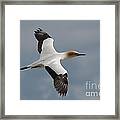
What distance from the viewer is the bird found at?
3.96ft

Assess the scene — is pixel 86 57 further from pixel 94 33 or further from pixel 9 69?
pixel 9 69

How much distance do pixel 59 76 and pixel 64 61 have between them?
0.08m

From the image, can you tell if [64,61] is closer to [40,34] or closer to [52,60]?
[52,60]

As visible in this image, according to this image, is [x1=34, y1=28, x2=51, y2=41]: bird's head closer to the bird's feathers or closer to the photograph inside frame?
the photograph inside frame

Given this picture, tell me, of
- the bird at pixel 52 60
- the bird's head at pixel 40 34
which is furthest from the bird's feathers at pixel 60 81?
the bird's head at pixel 40 34

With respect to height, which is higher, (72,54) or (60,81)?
(72,54)

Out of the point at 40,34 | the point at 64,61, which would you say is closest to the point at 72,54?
the point at 64,61

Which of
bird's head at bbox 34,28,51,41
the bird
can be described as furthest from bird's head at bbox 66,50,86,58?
bird's head at bbox 34,28,51,41

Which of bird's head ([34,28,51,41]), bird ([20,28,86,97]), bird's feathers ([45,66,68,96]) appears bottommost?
bird's feathers ([45,66,68,96])

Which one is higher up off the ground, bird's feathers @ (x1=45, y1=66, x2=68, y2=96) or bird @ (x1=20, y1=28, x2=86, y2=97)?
bird @ (x1=20, y1=28, x2=86, y2=97)

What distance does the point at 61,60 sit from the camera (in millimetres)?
1214

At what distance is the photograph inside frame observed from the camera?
1.20m

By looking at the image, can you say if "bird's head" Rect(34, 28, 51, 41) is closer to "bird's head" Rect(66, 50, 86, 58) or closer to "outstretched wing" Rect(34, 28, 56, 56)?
"outstretched wing" Rect(34, 28, 56, 56)

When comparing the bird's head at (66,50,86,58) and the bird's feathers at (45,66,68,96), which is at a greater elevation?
the bird's head at (66,50,86,58)
